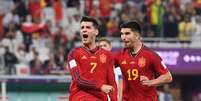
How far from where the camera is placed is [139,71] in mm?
10688

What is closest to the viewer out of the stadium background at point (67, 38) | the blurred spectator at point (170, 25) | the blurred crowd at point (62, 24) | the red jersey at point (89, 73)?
the red jersey at point (89, 73)

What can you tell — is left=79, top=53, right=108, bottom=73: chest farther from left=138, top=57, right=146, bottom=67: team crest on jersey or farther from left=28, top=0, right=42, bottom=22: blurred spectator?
left=28, top=0, right=42, bottom=22: blurred spectator

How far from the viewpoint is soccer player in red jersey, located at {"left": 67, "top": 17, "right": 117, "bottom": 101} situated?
10305mm

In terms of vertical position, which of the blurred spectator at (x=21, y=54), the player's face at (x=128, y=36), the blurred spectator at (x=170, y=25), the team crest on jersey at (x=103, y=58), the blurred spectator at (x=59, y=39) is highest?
the player's face at (x=128, y=36)

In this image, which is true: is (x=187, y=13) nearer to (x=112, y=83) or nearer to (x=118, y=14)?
(x=118, y=14)

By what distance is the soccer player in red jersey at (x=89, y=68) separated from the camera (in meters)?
10.3

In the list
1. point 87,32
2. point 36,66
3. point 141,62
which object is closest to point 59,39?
point 36,66

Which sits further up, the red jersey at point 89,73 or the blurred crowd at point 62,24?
the red jersey at point 89,73

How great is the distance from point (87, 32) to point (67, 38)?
13.0 metres

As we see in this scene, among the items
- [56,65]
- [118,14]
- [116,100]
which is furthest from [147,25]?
[116,100]

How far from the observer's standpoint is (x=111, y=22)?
24219 mm

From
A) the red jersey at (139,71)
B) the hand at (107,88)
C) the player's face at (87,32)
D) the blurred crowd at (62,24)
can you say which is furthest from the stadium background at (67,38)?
the hand at (107,88)

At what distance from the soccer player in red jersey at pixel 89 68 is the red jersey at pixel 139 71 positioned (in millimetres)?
224

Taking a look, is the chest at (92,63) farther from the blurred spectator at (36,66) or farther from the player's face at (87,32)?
the blurred spectator at (36,66)
